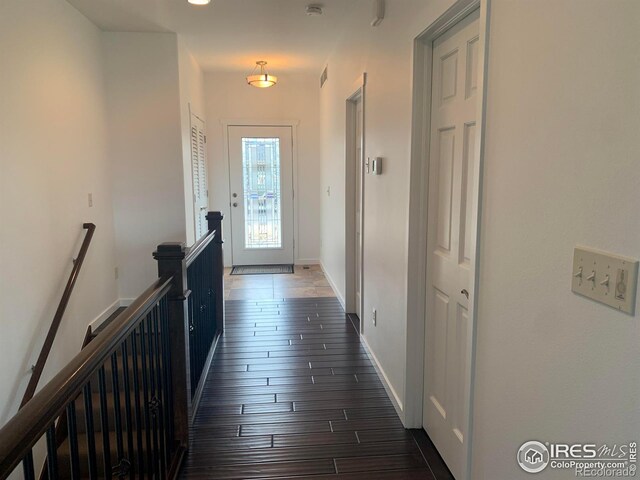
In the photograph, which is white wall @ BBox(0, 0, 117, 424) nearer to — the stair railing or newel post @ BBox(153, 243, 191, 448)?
the stair railing

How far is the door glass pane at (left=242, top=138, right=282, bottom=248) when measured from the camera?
6.46m

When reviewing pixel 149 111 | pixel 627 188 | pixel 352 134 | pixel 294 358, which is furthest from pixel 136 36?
pixel 627 188

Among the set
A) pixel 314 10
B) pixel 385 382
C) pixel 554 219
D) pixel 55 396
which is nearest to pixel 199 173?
pixel 314 10

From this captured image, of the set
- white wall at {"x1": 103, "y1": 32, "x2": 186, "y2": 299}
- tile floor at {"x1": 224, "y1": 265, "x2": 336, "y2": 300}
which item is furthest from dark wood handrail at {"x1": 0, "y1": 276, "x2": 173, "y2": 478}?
tile floor at {"x1": 224, "y1": 265, "x2": 336, "y2": 300}

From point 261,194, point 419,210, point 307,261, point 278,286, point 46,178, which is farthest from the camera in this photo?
point 307,261

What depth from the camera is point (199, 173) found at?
5.57m

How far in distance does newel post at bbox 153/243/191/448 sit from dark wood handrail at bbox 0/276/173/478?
1.64ft

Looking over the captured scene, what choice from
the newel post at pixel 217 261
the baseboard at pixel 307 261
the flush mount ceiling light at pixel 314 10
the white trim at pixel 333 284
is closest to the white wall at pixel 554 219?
the flush mount ceiling light at pixel 314 10

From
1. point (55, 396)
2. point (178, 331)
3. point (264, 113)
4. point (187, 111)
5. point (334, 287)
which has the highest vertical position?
point (264, 113)

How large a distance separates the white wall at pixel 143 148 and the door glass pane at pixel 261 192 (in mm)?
2005

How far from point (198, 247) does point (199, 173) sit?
2954 millimetres

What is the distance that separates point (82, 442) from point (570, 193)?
3161 millimetres

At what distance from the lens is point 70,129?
3.56 metres

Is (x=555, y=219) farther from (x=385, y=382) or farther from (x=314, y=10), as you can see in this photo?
(x=314, y=10)
